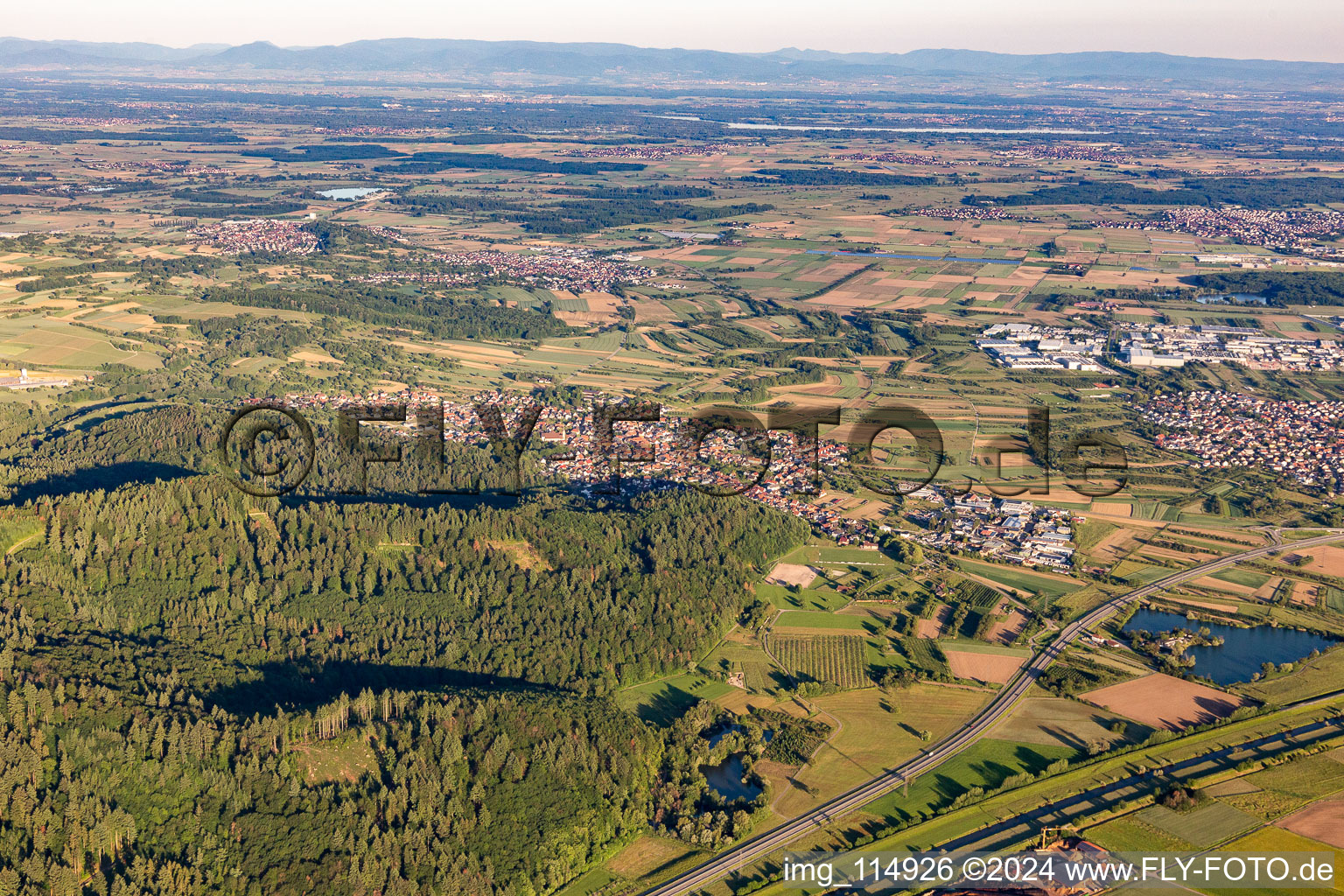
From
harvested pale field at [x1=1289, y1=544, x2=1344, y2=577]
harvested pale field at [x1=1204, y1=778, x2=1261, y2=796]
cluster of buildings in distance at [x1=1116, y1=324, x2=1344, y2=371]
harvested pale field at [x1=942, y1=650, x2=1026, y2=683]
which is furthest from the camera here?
cluster of buildings in distance at [x1=1116, y1=324, x2=1344, y2=371]

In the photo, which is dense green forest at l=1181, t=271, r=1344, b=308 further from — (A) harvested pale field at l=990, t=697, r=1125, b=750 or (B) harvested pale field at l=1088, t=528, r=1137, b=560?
(A) harvested pale field at l=990, t=697, r=1125, b=750

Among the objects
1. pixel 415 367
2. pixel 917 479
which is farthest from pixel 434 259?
pixel 917 479

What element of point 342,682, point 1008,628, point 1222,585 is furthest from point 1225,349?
point 342,682

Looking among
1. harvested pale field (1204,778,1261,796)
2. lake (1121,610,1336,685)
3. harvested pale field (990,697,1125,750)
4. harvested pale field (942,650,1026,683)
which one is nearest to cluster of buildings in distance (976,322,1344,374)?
lake (1121,610,1336,685)

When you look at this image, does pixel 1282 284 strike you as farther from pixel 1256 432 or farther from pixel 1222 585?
pixel 1222 585

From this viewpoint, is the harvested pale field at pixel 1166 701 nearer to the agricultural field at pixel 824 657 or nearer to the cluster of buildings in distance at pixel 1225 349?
the agricultural field at pixel 824 657

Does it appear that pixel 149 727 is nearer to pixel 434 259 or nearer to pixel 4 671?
pixel 4 671

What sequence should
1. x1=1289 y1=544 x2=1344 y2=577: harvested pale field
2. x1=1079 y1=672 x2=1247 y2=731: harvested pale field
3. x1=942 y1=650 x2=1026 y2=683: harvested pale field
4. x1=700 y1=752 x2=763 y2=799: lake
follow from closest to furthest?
1. x1=700 y1=752 x2=763 y2=799: lake
2. x1=1079 y1=672 x2=1247 y2=731: harvested pale field
3. x1=942 y1=650 x2=1026 y2=683: harvested pale field
4. x1=1289 y1=544 x2=1344 y2=577: harvested pale field
